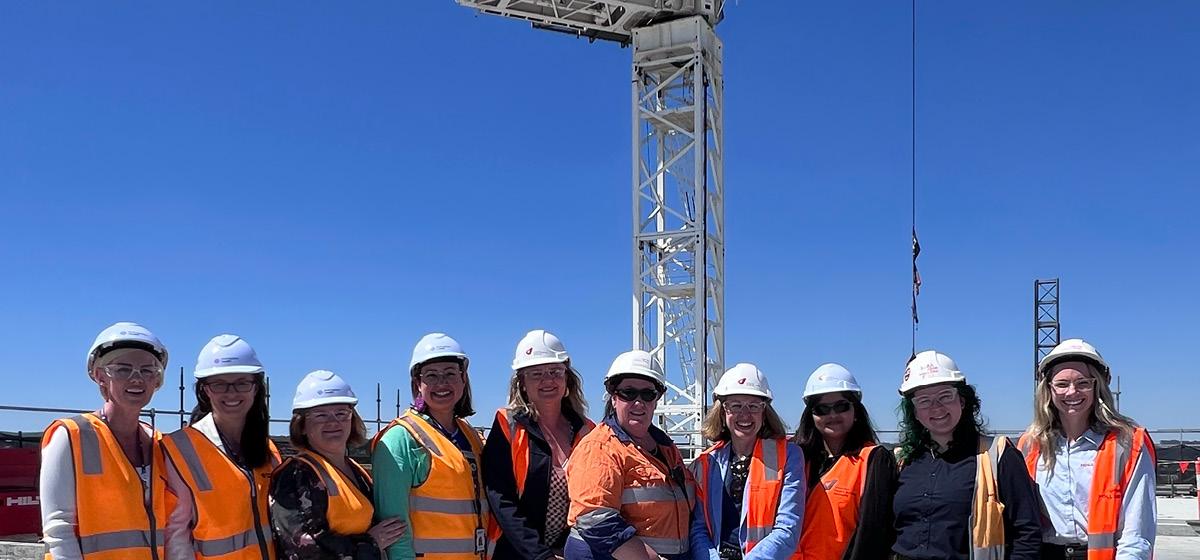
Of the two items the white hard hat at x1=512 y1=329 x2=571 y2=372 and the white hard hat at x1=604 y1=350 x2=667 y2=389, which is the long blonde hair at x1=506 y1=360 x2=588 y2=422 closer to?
the white hard hat at x1=512 y1=329 x2=571 y2=372

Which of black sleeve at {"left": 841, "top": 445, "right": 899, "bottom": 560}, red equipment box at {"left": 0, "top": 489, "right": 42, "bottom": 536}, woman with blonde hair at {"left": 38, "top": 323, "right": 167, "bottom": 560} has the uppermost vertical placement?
woman with blonde hair at {"left": 38, "top": 323, "right": 167, "bottom": 560}

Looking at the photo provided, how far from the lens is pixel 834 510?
4.48 metres

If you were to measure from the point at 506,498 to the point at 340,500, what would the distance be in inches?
31.1

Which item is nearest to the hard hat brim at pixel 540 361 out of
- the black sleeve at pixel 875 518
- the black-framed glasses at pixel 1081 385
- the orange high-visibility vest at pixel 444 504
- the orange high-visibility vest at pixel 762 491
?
the orange high-visibility vest at pixel 444 504

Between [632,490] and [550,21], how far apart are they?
16.1m

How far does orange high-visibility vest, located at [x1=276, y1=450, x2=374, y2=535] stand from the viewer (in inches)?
154

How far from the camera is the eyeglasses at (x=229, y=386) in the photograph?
158 inches


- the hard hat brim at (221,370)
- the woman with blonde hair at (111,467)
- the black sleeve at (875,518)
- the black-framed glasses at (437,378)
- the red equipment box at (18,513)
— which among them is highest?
the hard hat brim at (221,370)

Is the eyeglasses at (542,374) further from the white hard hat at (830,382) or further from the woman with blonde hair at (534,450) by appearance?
the white hard hat at (830,382)

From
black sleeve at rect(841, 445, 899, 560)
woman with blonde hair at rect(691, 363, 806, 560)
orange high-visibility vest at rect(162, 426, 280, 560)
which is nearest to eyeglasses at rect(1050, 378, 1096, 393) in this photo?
black sleeve at rect(841, 445, 899, 560)

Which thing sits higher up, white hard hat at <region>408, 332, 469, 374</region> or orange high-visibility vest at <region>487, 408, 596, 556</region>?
white hard hat at <region>408, 332, 469, 374</region>

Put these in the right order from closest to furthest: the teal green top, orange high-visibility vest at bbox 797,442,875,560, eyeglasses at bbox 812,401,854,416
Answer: the teal green top, orange high-visibility vest at bbox 797,442,875,560, eyeglasses at bbox 812,401,854,416

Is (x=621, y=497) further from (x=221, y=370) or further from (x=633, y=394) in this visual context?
(x=221, y=370)

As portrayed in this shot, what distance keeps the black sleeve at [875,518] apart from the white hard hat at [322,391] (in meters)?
2.34
